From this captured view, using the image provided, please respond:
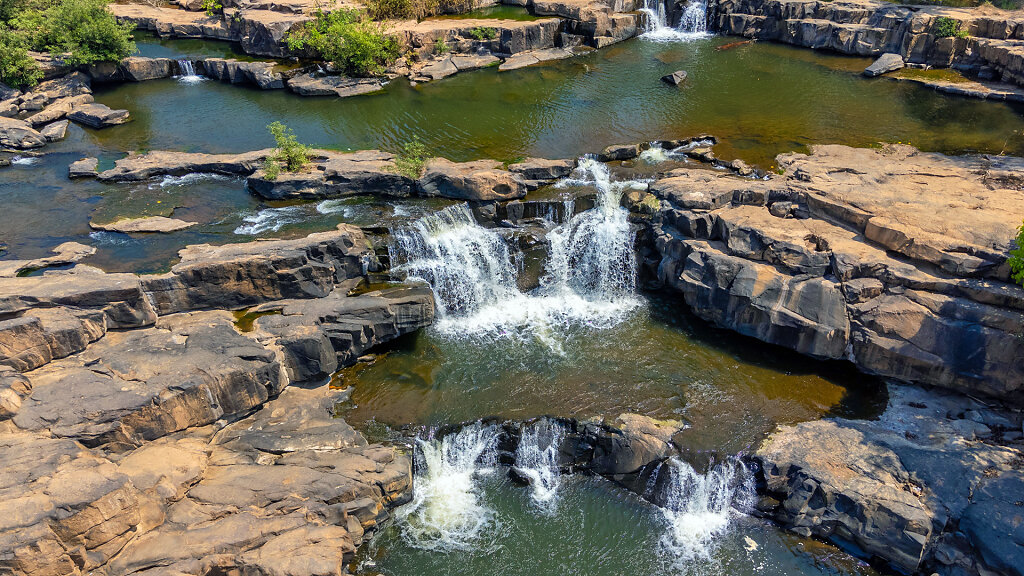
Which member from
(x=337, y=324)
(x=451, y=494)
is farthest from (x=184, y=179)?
(x=451, y=494)

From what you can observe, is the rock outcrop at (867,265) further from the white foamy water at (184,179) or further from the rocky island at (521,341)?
the white foamy water at (184,179)

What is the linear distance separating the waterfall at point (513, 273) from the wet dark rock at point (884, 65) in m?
19.6

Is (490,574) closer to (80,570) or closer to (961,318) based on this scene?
(80,570)

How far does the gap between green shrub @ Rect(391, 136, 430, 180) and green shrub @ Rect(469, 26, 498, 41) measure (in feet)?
45.2

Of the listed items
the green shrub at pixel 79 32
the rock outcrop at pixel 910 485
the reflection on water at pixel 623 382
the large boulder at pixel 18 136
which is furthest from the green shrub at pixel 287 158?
the rock outcrop at pixel 910 485

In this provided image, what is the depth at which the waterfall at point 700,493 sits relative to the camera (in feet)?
50.3

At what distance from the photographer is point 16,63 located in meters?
32.1

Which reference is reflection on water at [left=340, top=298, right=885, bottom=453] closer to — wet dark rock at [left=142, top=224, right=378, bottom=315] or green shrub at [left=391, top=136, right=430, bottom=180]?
wet dark rock at [left=142, top=224, right=378, bottom=315]

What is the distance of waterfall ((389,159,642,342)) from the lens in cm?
2075

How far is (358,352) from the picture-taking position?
1856 cm

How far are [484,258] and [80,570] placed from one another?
1344cm

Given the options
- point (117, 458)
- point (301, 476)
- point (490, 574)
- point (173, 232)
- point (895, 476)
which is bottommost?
point (490, 574)

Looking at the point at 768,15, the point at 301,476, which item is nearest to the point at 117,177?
the point at 301,476

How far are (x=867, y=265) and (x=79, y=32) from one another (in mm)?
37582
